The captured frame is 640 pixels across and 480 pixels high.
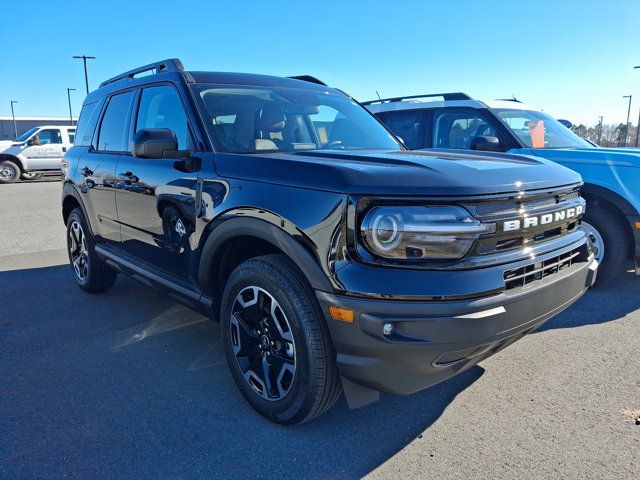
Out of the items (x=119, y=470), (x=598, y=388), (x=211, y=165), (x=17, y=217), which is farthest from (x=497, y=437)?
(x=17, y=217)

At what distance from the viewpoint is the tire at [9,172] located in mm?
18078

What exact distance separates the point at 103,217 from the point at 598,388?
396 centimetres

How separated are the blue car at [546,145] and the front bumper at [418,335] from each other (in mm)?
2942

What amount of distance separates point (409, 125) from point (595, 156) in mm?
2208

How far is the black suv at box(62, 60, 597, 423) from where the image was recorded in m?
2.07

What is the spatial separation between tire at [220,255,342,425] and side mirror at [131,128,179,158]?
0.90 meters

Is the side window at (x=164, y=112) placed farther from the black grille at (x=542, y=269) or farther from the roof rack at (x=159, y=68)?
the black grille at (x=542, y=269)

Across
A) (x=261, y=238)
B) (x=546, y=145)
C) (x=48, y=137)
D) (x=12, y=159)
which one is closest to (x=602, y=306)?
(x=546, y=145)

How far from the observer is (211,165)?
2.85 metres

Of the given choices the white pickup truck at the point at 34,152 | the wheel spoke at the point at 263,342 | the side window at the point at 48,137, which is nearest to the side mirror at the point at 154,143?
the wheel spoke at the point at 263,342

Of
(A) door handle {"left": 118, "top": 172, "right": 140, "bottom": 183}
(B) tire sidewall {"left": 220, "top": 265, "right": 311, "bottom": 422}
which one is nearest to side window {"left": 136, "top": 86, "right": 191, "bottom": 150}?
(A) door handle {"left": 118, "top": 172, "right": 140, "bottom": 183}

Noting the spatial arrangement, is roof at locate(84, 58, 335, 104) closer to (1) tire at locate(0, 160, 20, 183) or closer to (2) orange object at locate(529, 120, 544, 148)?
(2) orange object at locate(529, 120, 544, 148)

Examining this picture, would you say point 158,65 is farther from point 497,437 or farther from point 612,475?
point 612,475

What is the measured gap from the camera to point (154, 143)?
287cm
